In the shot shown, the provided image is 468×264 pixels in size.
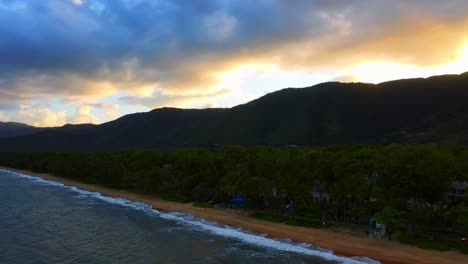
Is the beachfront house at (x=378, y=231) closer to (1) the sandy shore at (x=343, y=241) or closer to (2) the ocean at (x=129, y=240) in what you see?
(1) the sandy shore at (x=343, y=241)

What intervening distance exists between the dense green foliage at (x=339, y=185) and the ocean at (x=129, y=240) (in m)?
9.25

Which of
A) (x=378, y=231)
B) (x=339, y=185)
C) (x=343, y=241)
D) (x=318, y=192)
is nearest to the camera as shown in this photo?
(x=343, y=241)

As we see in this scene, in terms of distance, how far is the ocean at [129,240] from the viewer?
4178 cm

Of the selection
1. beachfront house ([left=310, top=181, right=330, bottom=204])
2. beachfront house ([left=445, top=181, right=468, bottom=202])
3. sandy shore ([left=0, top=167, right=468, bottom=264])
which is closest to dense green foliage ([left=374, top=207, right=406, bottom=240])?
sandy shore ([left=0, top=167, right=468, bottom=264])

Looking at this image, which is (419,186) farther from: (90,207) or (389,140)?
(389,140)

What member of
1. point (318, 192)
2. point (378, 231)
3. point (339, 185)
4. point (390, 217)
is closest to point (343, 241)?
point (378, 231)

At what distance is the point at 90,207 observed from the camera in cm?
7631

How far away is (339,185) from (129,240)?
27.3 m

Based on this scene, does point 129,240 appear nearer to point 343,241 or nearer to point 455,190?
point 343,241

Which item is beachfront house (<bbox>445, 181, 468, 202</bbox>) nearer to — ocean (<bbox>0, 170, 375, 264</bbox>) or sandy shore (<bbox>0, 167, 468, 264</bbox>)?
sandy shore (<bbox>0, 167, 468, 264</bbox>)

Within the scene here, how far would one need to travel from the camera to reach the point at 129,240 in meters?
50.1

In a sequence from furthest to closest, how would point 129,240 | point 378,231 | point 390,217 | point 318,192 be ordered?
1. point 318,192
2. point 129,240
3. point 378,231
4. point 390,217

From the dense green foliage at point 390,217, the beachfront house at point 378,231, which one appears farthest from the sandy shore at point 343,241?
the dense green foliage at point 390,217

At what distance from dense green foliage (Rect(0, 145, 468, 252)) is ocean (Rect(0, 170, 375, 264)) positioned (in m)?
9.25
